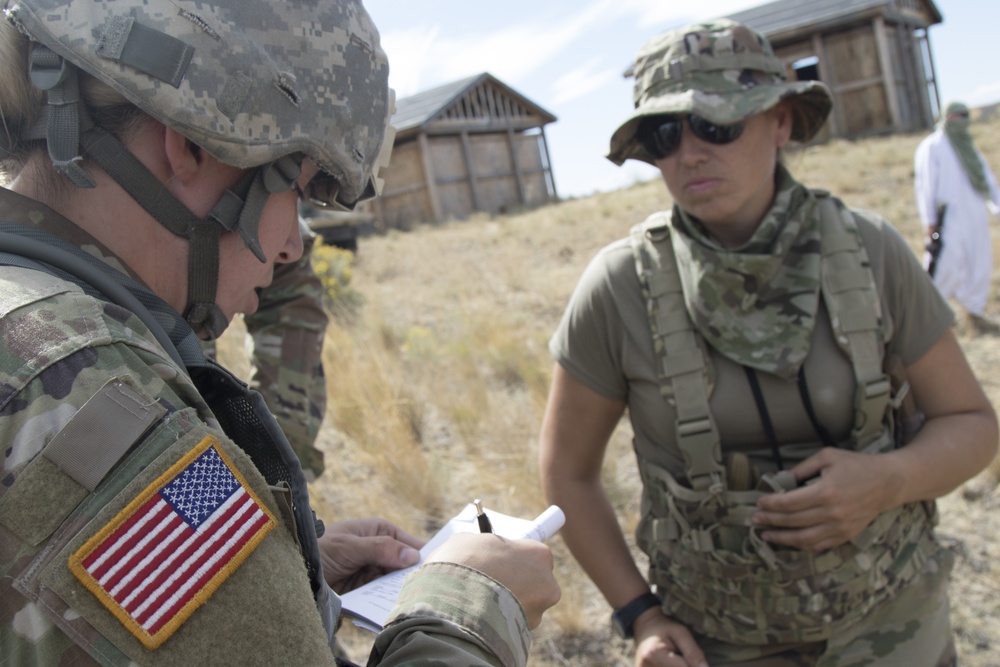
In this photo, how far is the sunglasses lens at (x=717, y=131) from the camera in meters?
2.18

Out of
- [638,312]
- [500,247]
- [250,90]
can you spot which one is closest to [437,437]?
[638,312]

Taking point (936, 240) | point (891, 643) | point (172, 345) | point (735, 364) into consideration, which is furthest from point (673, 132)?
point (936, 240)

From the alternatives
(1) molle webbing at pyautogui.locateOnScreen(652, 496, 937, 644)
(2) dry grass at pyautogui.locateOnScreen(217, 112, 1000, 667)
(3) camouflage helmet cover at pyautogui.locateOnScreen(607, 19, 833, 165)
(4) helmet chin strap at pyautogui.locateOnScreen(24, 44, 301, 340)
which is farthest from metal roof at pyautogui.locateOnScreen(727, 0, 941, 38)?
(4) helmet chin strap at pyautogui.locateOnScreen(24, 44, 301, 340)

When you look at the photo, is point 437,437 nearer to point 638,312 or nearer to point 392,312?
point 638,312

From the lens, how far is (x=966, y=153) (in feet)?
22.6

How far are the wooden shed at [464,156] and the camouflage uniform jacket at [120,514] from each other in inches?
833

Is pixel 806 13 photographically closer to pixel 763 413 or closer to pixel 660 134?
pixel 660 134

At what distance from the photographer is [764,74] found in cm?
224

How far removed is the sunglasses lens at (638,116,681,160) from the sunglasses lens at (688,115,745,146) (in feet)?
0.21

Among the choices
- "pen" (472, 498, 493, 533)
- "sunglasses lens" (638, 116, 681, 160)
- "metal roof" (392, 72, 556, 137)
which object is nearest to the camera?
"pen" (472, 498, 493, 533)

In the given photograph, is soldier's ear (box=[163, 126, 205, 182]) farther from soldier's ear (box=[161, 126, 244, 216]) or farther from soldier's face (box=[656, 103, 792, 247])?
soldier's face (box=[656, 103, 792, 247])

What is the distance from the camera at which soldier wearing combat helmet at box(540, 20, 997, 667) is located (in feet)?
6.37

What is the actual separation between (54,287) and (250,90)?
0.48 meters

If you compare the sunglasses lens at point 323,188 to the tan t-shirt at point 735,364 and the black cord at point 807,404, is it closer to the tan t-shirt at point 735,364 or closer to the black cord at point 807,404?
the tan t-shirt at point 735,364
